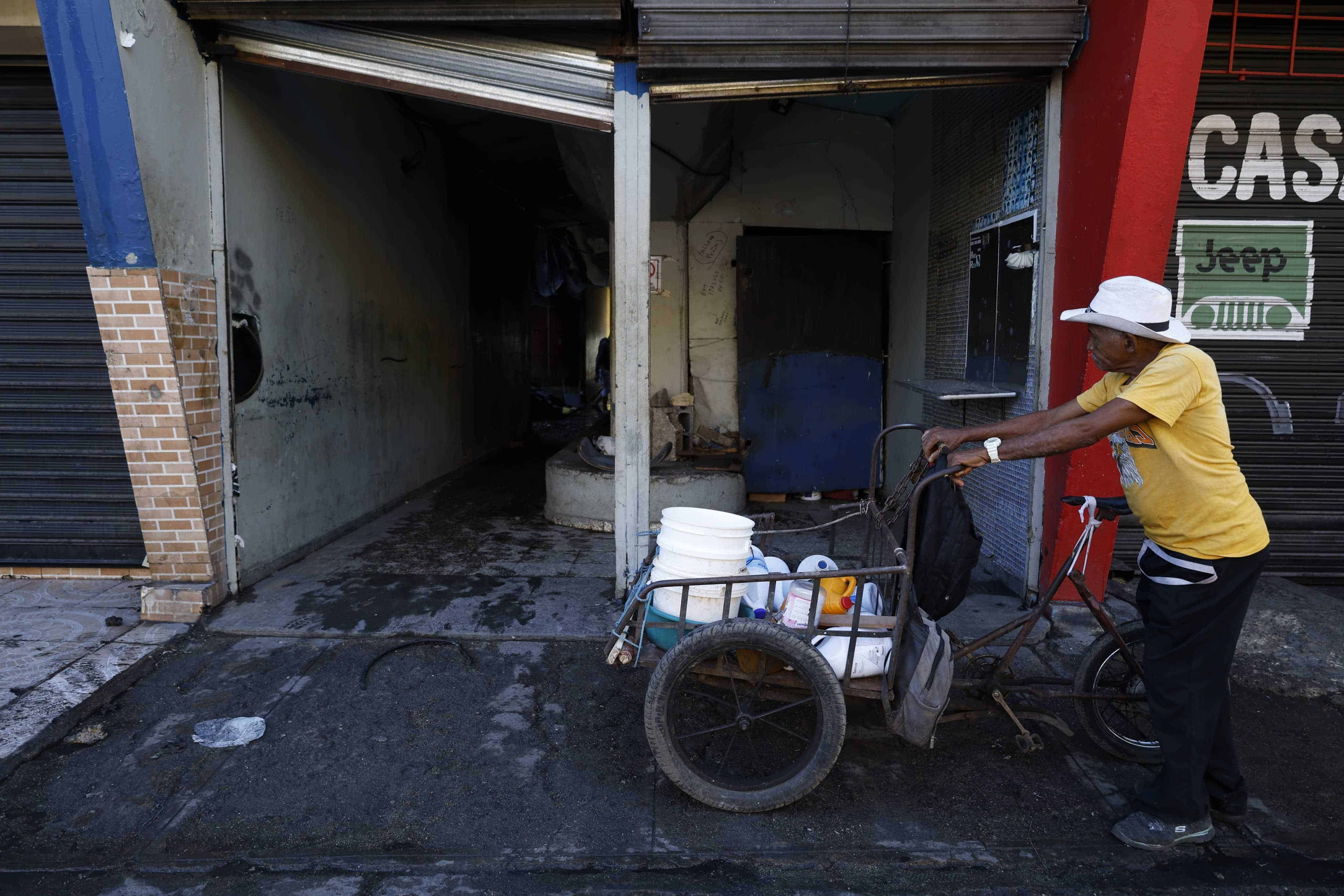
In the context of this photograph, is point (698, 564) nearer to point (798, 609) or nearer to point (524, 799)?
point (798, 609)

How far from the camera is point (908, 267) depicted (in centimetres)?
781

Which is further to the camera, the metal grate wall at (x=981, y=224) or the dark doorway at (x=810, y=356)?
the dark doorway at (x=810, y=356)


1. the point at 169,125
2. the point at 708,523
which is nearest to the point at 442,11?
the point at 169,125

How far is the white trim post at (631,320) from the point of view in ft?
15.8

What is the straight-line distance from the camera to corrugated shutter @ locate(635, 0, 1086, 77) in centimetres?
454

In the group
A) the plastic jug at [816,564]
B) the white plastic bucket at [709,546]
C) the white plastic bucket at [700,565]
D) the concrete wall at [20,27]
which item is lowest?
the plastic jug at [816,564]

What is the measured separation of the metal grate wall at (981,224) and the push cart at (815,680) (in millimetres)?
1773

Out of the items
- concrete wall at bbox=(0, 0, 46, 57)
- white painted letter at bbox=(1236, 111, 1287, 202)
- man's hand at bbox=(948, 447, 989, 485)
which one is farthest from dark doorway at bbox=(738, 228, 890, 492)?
concrete wall at bbox=(0, 0, 46, 57)

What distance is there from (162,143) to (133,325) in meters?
1.06

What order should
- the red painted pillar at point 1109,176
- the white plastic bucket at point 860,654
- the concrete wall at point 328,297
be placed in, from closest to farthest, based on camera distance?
the white plastic bucket at point 860,654 < the red painted pillar at point 1109,176 < the concrete wall at point 328,297

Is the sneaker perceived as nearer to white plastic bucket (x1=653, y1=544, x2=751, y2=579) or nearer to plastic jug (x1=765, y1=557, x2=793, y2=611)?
plastic jug (x1=765, y1=557, x2=793, y2=611)

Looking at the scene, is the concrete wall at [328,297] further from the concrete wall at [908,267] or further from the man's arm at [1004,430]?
the concrete wall at [908,267]

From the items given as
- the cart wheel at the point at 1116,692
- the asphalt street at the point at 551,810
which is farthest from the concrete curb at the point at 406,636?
the cart wheel at the point at 1116,692

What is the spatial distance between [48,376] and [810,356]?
6.33 meters
